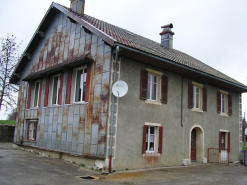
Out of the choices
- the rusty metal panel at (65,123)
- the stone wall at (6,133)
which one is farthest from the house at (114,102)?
the stone wall at (6,133)

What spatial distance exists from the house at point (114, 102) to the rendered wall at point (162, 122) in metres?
0.04

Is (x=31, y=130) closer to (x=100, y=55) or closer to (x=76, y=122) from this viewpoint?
(x=76, y=122)

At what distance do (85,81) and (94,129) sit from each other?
2.39m

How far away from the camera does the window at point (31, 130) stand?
16359mm

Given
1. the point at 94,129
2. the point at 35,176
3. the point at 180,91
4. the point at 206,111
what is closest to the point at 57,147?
the point at 94,129

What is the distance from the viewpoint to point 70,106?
1312 centimetres

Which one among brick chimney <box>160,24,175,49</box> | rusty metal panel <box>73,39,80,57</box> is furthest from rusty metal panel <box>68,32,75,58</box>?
brick chimney <box>160,24,175,49</box>

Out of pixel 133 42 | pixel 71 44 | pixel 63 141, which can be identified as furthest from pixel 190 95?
pixel 63 141

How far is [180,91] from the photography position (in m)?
14.3

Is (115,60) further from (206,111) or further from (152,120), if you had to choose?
(206,111)

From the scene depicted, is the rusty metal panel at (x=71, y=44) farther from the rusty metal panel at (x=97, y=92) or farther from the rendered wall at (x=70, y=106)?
the rusty metal panel at (x=97, y=92)

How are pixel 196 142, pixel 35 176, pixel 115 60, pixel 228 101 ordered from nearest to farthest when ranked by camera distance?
pixel 35 176
pixel 115 60
pixel 196 142
pixel 228 101

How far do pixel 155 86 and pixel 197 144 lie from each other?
471 cm

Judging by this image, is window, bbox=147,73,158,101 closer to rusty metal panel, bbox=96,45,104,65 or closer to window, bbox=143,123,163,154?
window, bbox=143,123,163,154
